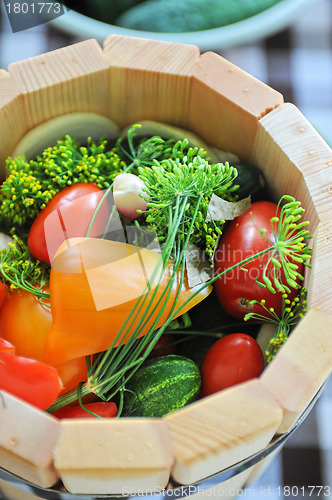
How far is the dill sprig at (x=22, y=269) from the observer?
0.58m

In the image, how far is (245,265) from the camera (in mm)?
580

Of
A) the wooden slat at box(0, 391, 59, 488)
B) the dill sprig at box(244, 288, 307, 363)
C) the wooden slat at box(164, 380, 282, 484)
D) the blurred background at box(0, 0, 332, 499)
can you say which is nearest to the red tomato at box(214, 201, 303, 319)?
the dill sprig at box(244, 288, 307, 363)

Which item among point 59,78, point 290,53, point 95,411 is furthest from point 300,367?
point 290,53

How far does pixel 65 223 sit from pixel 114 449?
0.84 feet

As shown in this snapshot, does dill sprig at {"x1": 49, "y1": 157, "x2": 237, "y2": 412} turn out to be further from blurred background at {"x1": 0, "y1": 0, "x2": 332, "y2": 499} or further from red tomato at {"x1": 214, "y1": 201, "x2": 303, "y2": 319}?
blurred background at {"x1": 0, "y1": 0, "x2": 332, "y2": 499}

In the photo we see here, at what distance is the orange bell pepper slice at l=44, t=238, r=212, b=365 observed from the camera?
0.54 metres

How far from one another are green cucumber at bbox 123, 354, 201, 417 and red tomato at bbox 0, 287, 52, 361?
102mm

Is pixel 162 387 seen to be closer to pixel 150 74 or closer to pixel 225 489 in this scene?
pixel 225 489

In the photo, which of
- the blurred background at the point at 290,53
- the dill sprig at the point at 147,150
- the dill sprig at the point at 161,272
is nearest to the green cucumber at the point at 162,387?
the dill sprig at the point at 161,272

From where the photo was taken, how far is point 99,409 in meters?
0.53

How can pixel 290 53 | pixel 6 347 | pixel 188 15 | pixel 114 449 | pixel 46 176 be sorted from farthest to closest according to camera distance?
pixel 290 53 < pixel 188 15 < pixel 46 176 < pixel 6 347 < pixel 114 449

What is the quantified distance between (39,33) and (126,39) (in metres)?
0.45

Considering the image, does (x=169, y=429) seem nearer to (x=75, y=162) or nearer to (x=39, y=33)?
(x=75, y=162)

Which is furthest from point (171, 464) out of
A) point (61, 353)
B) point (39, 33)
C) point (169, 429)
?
point (39, 33)
